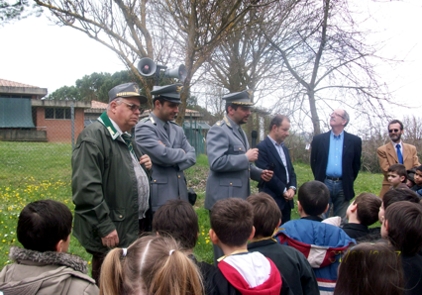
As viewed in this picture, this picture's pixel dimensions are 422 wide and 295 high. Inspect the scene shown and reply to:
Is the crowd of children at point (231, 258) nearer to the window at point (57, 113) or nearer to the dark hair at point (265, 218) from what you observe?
the dark hair at point (265, 218)

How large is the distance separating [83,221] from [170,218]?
809 millimetres

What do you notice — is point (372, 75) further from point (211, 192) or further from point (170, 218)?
point (170, 218)

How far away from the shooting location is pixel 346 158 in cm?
552

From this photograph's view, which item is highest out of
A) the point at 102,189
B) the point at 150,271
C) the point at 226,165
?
the point at 226,165

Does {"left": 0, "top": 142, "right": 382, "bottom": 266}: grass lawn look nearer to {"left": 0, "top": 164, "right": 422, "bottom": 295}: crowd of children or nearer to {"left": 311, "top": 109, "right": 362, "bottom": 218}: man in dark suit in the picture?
{"left": 311, "top": 109, "right": 362, "bottom": 218}: man in dark suit

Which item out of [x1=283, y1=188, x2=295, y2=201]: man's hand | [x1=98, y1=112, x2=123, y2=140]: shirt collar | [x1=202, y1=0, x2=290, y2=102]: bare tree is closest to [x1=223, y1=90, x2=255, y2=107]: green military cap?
[x1=283, y1=188, x2=295, y2=201]: man's hand

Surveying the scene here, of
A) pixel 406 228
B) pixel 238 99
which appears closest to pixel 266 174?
pixel 238 99

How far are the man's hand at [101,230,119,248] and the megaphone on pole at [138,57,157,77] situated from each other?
400 cm

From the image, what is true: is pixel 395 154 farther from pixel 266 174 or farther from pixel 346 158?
pixel 266 174

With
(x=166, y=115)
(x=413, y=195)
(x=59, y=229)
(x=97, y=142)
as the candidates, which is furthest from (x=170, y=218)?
(x=413, y=195)

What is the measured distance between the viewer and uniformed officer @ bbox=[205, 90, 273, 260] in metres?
4.27

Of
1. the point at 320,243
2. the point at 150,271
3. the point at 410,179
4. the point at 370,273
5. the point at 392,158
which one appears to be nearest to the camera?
the point at 150,271

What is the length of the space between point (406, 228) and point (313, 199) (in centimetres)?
98

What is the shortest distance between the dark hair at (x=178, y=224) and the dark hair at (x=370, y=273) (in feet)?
3.20
